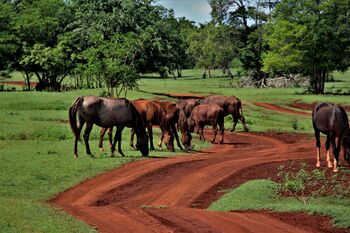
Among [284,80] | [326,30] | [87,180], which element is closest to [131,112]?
[87,180]

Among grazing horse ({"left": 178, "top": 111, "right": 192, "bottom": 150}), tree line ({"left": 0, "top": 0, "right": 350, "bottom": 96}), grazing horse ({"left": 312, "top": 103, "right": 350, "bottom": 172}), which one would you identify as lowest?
grazing horse ({"left": 178, "top": 111, "right": 192, "bottom": 150})

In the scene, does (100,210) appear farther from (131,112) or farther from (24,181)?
(131,112)

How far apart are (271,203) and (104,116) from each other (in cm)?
984

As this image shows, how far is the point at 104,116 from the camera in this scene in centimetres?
2489

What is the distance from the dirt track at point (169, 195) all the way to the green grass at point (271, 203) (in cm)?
87

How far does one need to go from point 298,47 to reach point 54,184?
53.7m

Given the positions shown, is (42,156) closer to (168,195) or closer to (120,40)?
(168,195)

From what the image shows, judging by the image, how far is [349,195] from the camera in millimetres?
18219

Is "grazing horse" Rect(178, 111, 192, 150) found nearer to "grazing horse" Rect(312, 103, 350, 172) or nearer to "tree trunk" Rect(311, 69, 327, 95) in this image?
"grazing horse" Rect(312, 103, 350, 172)

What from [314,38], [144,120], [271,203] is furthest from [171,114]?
[314,38]

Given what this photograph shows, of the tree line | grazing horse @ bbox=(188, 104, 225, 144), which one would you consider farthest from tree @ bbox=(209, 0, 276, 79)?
grazing horse @ bbox=(188, 104, 225, 144)

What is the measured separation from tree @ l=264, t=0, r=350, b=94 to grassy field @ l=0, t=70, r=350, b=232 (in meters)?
19.4

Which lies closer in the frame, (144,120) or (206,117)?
(144,120)

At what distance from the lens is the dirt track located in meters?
14.1
